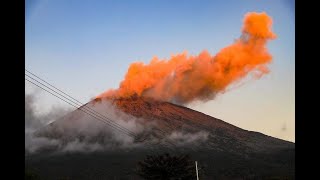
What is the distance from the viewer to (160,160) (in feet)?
161
